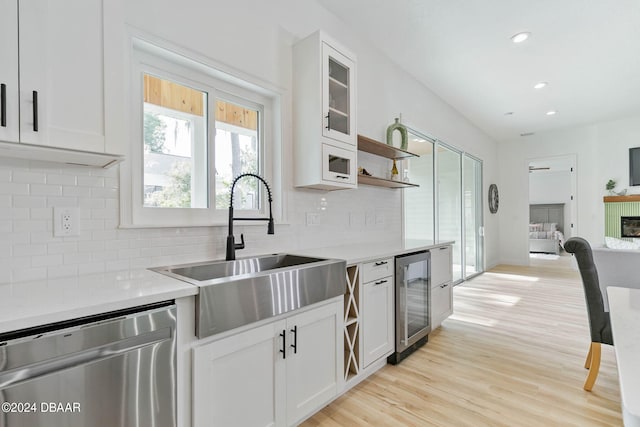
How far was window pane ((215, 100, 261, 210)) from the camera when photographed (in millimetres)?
2092

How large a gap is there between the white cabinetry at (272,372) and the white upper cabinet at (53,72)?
3.08ft

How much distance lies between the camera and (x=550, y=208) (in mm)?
9758

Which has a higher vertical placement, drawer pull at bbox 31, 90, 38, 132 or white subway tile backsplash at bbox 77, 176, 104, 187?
drawer pull at bbox 31, 90, 38, 132

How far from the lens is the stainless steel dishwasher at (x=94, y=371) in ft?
2.65

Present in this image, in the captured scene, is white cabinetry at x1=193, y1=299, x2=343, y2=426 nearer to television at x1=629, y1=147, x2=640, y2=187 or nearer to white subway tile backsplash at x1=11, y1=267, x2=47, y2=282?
white subway tile backsplash at x1=11, y1=267, x2=47, y2=282

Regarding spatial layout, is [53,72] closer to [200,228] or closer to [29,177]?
[29,177]

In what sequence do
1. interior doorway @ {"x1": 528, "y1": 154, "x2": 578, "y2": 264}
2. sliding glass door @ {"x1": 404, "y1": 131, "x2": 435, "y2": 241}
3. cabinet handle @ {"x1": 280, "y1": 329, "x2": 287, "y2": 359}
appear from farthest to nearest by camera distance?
interior doorway @ {"x1": 528, "y1": 154, "x2": 578, "y2": 264}
sliding glass door @ {"x1": 404, "y1": 131, "x2": 435, "y2": 241}
cabinet handle @ {"x1": 280, "y1": 329, "x2": 287, "y2": 359}

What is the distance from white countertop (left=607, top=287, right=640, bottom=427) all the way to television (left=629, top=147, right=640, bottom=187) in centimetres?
622

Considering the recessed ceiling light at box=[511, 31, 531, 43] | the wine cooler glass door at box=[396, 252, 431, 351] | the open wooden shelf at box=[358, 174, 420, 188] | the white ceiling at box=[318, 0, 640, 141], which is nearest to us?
the wine cooler glass door at box=[396, 252, 431, 351]

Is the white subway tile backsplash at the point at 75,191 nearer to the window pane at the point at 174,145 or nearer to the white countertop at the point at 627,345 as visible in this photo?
the window pane at the point at 174,145

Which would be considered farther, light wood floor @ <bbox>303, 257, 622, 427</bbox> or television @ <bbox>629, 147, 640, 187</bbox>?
television @ <bbox>629, 147, 640, 187</bbox>

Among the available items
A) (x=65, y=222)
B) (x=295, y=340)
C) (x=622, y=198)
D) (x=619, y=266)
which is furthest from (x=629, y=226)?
(x=65, y=222)

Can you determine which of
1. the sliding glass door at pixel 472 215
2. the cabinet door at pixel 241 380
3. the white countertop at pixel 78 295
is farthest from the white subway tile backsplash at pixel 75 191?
the sliding glass door at pixel 472 215

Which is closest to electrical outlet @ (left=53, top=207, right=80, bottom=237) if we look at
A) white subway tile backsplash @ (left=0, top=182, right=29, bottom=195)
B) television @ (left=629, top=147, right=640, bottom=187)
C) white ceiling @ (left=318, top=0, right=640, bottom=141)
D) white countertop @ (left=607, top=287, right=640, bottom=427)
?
white subway tile backsplash @ (left=0, top=182, right=29, bottom=195)
